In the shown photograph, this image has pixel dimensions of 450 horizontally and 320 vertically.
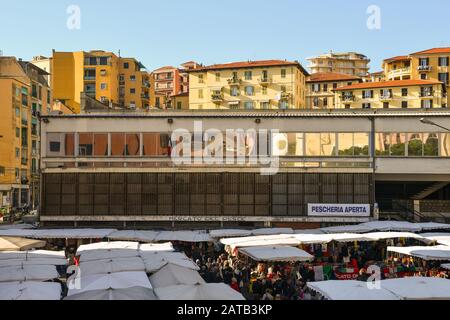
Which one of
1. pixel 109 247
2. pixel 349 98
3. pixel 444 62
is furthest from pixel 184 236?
pixel 444 62

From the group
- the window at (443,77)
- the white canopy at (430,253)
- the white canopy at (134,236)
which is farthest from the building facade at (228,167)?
the window at (443,77)

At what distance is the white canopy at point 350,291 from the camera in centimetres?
1653

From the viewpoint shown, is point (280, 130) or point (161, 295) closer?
point (161, 295)

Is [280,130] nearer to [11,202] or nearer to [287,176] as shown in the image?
[287,176]

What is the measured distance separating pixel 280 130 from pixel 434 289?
24.2m

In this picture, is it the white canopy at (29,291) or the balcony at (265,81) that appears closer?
the white canopy at (29,291)

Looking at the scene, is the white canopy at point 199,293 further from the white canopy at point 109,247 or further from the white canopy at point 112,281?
the white canopy at point 109,247

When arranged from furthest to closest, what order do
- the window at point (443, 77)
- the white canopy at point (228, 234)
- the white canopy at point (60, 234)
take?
the window at point (443, 77)
the white canopy at point (228, 234)
the white canopy at point (60, 234)

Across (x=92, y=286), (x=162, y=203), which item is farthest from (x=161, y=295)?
(x=162, y=203)

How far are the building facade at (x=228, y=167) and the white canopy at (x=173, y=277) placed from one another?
19.7m

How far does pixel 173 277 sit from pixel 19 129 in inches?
2654

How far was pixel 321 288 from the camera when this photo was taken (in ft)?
58.8

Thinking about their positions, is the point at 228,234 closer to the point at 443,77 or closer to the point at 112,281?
the point at 112,281

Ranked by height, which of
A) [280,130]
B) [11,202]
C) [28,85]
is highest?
[28,85]
